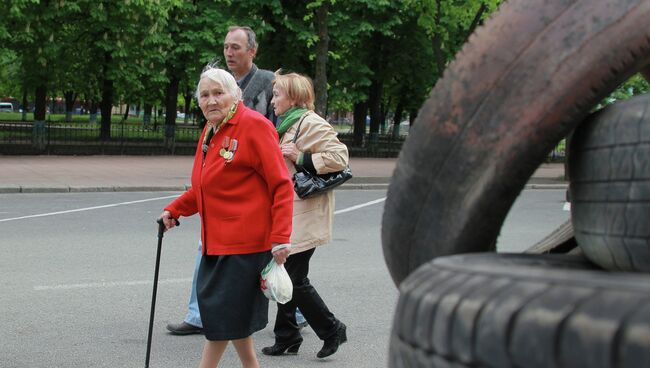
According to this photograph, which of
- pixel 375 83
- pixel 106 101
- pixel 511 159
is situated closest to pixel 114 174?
pixel 106 101

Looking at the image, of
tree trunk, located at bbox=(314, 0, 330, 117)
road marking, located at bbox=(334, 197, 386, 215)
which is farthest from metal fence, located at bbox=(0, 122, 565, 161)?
road marking, located at bbox=(334, 197, 386, 215)

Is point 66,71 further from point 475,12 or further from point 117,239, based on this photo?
point 117,239

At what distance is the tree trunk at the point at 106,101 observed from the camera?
31.4 metres

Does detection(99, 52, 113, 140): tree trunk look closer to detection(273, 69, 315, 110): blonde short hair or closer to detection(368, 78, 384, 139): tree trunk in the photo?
detection(368, 78, 384, 139): tree trunk

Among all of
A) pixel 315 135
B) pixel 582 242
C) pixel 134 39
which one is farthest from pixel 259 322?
pixel 134 39

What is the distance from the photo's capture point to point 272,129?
4.43 meters

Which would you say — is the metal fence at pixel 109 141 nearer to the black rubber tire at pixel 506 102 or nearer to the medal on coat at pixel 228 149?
the medal on coat at pixel 228 149

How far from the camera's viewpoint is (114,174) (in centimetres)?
2134

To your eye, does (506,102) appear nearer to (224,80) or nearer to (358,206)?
(224,80)

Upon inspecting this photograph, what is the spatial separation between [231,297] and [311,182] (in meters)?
1.46

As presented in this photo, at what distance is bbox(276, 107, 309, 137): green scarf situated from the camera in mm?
5648

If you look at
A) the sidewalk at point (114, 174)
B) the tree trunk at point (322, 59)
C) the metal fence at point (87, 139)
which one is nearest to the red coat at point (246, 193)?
the sidewalk at point (114, 174)

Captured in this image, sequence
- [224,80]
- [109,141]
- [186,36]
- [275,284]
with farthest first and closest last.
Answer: [186,36] → [109,141] → [224,80] → [275,284]

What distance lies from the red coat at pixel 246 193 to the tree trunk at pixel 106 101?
26891mm
